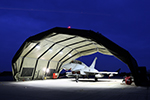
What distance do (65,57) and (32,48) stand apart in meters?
12.3

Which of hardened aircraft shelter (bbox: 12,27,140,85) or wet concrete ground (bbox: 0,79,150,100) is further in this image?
hardened aircraft shelter (bbox: 12,27,140,85)

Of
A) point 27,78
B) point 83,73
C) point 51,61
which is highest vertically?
point 51,61

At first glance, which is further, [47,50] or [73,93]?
[47,50]

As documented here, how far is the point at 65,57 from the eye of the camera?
113 feet

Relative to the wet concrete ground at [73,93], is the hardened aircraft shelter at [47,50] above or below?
above

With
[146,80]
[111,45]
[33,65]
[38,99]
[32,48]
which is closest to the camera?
[38,99]

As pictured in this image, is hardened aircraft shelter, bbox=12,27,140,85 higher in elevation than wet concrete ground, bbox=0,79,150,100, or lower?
higher

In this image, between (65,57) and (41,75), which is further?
(65,57)

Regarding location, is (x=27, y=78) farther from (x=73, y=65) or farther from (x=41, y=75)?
(x=73, y=65)

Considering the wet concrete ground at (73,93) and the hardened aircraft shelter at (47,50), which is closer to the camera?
the wet concrete ground at (73,93)

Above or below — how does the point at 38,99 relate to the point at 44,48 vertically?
below

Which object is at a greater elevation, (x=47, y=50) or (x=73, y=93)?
(x=47, y=50)

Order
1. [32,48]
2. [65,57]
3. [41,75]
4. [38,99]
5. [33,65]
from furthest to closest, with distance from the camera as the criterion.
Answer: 1. [65,57]
2. [41,75]
3. [33,65]
4. [32,48]
5. [38,99]

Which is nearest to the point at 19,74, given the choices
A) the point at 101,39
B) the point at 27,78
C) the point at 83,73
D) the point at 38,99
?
the point at 27,78
